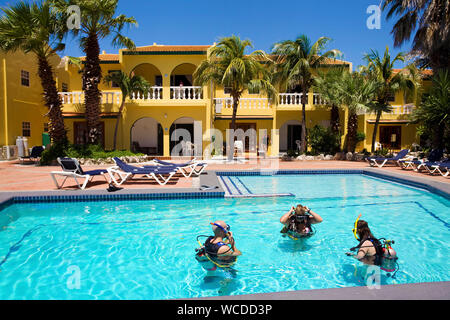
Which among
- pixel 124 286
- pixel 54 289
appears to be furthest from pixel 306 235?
pixel 54 289

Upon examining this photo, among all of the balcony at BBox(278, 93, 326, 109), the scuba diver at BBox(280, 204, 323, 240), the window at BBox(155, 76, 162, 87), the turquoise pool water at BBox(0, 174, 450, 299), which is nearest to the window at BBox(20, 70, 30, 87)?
the window at BBox(155, 76, 162, 87)

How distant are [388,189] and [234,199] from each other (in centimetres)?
585

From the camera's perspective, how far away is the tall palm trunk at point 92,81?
1684 cm

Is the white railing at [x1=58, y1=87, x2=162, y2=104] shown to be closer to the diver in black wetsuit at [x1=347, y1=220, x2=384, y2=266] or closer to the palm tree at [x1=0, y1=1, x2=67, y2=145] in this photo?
the palm tree at [x1=0, y1=1, x2=67, y2=145]

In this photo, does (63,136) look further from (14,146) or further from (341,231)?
(341,231)

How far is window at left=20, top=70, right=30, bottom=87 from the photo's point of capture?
21897mm

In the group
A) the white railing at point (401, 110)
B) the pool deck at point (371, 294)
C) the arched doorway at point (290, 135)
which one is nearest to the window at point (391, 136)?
the white railing at point (401, 110)

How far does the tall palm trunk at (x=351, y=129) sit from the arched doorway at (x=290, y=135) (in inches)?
228

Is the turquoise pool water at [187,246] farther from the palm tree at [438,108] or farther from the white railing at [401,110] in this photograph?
the white railing at [401,110]

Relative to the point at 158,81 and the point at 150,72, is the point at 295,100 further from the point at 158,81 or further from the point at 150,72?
the point at 150,72

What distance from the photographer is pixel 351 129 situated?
65.8 ft

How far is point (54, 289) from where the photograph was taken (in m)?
4.02

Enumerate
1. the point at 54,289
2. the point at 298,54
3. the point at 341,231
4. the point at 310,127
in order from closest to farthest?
the point at 54,289 < the point at 341,231 < the point at 298,54 < the point at 310,127

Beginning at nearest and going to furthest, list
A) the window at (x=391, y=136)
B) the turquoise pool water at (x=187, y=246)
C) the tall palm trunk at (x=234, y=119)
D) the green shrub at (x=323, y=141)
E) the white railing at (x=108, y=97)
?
the turquoise pool water at (x=187, y=246) → the tall palm trunk at (x=234, y=119) → the white railing at (x=108, y=97) → the green shrub at (x=323, y=141) → the window at (x=391, y=136)
